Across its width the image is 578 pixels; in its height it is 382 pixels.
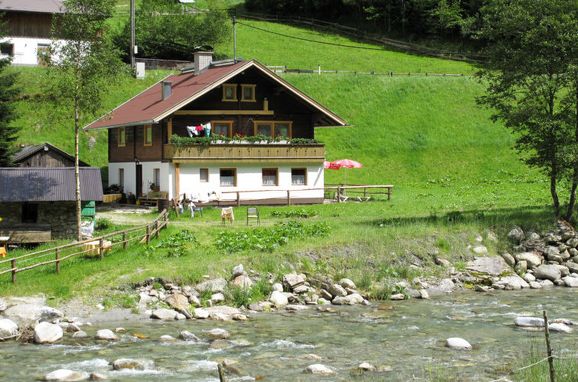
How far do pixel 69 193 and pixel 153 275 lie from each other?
335 inches

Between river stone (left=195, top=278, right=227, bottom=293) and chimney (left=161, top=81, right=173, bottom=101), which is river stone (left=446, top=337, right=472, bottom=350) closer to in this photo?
river stone (left=195, top=278, right=227, bottom=293)

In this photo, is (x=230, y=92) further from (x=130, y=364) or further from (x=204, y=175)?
(x=130, y=364)

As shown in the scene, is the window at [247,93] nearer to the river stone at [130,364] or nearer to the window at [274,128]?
the window at [274,128]

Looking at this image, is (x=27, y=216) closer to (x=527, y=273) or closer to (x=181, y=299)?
(x=181, y=299)

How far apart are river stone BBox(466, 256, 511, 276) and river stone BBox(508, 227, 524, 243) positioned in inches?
67.9

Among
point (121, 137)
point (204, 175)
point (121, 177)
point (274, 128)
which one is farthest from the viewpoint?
point (121, 137)

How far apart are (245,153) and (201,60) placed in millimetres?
10453

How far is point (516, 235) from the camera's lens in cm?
3431

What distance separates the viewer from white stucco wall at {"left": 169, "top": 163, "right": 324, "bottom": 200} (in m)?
45.2

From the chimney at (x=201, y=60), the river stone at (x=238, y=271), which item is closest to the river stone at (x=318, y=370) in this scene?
the river stone at (x=238, y=271)

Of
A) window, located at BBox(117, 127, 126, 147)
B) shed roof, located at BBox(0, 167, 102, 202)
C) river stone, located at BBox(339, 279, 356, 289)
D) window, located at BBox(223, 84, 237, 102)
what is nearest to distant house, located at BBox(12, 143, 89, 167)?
shed roof, located at BBox(0, 167, 102, 202)

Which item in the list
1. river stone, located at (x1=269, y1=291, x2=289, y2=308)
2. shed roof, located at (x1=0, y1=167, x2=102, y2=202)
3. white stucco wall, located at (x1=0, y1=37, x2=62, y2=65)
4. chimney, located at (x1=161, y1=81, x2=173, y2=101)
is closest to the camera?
river stone, located at (x1=269, y1=291, x2=289, y2=308)

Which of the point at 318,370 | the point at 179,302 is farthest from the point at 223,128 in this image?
the point at 318,370

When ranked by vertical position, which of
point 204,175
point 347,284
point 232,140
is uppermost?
point 232,140
